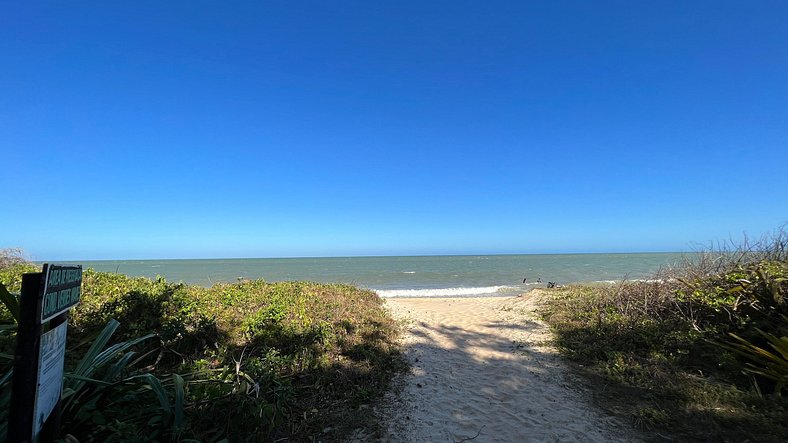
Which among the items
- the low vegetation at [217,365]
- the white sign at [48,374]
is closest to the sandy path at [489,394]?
the low vegetation at [217,365]

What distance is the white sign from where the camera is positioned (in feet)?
5.23

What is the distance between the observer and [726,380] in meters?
4.62

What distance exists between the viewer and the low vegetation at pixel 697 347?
380 cm

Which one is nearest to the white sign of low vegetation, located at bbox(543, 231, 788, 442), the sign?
the sign

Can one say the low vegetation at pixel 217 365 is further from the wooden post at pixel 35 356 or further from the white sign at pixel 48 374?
the wooden post at pixel 35 356

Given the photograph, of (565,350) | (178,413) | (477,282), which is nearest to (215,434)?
(178,413)

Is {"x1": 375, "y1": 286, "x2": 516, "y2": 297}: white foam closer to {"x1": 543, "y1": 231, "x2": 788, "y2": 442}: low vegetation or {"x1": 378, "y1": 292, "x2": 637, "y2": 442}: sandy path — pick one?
{"x1": 378, "y1": 292, "x2": 637, "y2": 442}: sandy path

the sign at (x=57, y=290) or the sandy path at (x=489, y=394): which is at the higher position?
the sign at (x=57, y=290)

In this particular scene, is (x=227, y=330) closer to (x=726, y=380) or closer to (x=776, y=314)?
(x=726, y=380)

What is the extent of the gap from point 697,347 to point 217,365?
7165 millimetres

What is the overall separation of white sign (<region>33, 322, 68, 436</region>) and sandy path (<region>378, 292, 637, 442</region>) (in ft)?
9.54

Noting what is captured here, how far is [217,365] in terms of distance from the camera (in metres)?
4.26

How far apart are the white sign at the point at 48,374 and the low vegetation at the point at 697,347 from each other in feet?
16.5

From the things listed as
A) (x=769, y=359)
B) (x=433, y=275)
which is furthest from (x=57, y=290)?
(x=433, y=275)
